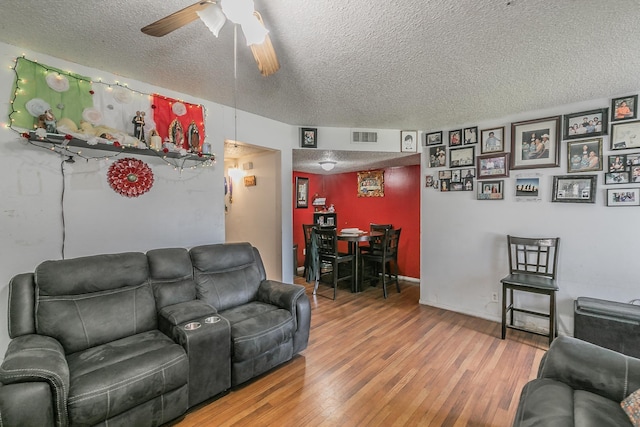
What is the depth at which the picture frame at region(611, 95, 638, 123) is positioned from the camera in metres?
2.54

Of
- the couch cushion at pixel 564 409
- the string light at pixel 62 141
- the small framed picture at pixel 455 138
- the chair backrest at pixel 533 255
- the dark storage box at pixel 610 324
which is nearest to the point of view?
the couch cushion at pixel 564 409

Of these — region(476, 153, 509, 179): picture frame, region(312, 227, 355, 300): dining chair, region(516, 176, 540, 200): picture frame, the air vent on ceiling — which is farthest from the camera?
region(312, 227, 355, 300): dining chair

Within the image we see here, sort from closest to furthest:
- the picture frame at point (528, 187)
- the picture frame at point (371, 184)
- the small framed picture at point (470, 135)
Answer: the picture frame at point (528, 187) < the small framed picture at point (470, 135) < the picture frame at point (371, 184)

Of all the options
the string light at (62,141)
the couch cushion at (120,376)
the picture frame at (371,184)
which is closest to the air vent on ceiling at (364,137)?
the picture frame at (371,184)

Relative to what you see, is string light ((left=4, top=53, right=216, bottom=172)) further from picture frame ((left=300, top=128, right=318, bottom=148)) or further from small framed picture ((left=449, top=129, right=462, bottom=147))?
small framed picture ((left=449, top=129, right=462, bottom=147))

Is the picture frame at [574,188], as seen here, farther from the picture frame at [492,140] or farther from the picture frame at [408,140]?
the picture frame at [408,140]

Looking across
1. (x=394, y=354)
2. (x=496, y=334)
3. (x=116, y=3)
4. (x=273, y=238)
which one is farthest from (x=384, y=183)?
(x=116, y=3)

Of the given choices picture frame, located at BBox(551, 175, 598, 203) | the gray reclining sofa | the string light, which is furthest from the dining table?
the string light

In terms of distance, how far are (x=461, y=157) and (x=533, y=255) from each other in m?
1.37

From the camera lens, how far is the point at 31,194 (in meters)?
1.99

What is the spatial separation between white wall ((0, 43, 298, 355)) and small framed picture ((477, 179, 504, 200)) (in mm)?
2837

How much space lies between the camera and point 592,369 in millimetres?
1375

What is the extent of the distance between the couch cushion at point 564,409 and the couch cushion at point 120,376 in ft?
5.76

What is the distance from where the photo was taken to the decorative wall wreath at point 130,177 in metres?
2.34
